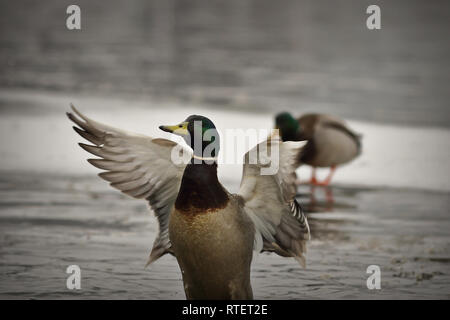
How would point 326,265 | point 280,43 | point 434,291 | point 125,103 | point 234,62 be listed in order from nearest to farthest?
point 434,291
point 326,265
point 125,103
point 234,62
point 280,43

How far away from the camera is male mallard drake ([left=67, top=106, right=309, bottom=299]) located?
4895 millimetres

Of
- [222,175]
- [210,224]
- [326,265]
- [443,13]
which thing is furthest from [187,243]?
[443,13]

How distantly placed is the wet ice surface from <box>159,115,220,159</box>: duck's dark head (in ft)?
3.99

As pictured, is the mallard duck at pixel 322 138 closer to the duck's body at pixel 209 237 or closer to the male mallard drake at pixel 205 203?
the male mallard drake at pixel 205 203

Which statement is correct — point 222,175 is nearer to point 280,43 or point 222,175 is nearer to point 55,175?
point 55,175

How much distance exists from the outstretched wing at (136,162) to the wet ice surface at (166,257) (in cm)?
70

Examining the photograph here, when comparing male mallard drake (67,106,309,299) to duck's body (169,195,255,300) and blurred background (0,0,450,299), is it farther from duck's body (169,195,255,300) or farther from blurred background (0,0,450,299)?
blurred background (0,0,450,299)

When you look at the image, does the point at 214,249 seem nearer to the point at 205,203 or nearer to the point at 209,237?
the point at 209,237

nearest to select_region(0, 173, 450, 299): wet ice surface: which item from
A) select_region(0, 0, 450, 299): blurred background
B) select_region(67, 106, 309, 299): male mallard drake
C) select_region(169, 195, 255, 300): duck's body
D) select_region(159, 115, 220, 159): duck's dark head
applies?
select_region(0, 0, 450, 299): blurred background

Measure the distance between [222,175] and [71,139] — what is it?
2.29 metres

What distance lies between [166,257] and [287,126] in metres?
3.57

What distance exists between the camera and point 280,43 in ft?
55.9

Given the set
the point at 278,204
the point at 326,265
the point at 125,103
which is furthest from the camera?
the point at 125,103

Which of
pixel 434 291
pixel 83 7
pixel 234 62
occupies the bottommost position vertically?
pixel 434 291
